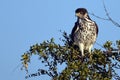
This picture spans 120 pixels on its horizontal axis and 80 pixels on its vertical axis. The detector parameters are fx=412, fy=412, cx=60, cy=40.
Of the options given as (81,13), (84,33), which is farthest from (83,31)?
(81,13)

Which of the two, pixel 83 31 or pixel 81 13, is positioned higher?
pixel 81 13

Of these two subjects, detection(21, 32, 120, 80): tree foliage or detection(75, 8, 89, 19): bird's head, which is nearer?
detection(21, 32, 120, 80): tree foliage

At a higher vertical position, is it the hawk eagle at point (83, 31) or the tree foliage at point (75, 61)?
the hawk eagle at point (83, 31)

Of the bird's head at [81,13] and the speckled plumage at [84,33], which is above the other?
the bird's head at [81,13]

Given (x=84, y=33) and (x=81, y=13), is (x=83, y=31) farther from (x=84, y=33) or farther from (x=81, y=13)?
(x=81, y=13)

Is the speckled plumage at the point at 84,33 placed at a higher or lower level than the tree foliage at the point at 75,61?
higher

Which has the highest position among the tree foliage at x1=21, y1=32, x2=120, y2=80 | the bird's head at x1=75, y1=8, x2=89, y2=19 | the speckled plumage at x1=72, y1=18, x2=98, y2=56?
the bird's head at x1=75, y1=8, x2=89, y2=19

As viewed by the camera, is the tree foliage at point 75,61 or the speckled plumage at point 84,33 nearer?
the tree foliage at point 75,61

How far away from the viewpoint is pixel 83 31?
9.05 m

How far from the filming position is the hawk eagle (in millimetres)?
9023

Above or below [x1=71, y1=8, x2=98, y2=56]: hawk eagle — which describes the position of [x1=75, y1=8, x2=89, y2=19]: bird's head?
above

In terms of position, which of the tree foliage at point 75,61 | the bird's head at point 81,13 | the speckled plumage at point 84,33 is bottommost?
the tree foliage at point 75,61

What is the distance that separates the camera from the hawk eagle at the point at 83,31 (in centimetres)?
902

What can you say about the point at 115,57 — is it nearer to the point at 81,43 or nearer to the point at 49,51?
the point at 49,51
